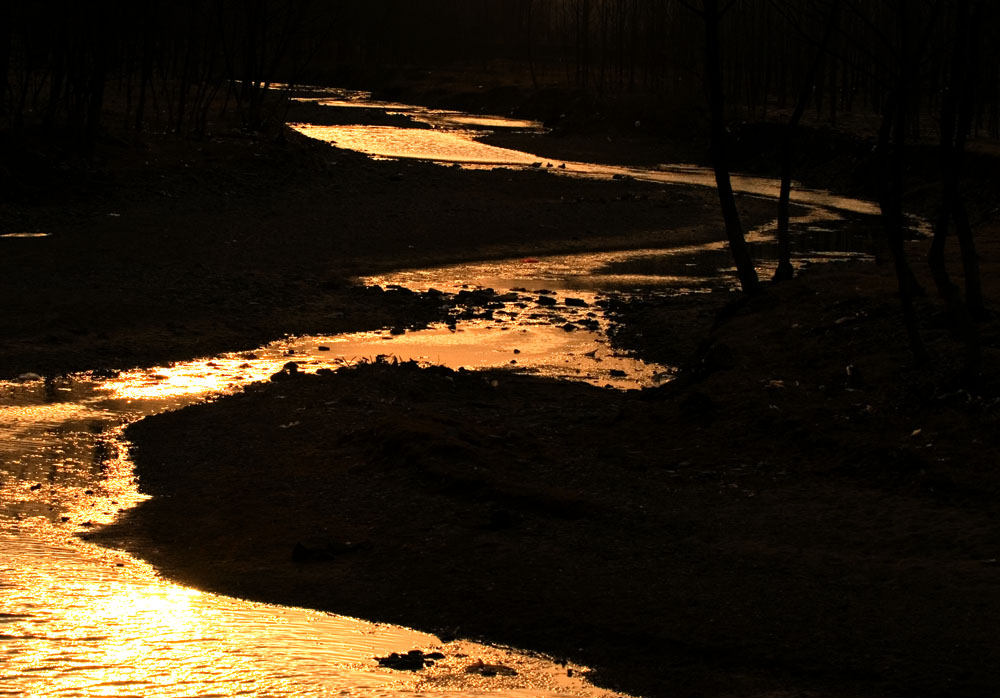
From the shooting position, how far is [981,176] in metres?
30.2

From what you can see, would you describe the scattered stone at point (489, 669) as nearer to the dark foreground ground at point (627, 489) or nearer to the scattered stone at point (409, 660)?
the scattered stone at point (409, 660)

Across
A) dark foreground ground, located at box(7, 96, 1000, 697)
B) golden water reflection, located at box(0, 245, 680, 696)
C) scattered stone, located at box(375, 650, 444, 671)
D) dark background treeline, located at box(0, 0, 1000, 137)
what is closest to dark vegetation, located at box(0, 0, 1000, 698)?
dark foreground ground, located at box(7, 96, 1000, 697)

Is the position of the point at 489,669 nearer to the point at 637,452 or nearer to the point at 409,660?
the point at 409,660

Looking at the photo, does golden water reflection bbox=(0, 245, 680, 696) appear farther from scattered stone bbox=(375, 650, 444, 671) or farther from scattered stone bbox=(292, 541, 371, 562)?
scattered stone bbox=(292, 541, 371, 562)

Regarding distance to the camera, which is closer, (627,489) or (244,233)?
(627,489)

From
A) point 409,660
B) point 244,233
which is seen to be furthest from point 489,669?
point 244,233

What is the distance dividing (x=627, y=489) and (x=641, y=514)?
54 centimetres

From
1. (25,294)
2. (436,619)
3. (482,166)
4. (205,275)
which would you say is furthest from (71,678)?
(482,166)

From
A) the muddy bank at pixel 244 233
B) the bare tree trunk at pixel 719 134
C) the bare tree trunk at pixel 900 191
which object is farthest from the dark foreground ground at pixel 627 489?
the bare tree trunk at pixel 719 134

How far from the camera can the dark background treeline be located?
51.7 ft

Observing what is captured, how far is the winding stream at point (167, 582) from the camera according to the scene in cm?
562

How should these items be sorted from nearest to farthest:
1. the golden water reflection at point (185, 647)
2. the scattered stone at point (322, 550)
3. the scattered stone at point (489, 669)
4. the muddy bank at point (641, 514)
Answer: the golden water reflection at point (185, 647), the scattered stone at point (489, 669), the muddy bank at point (641, 514), the scattered stone at point (322, 550)

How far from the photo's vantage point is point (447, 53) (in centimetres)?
11369

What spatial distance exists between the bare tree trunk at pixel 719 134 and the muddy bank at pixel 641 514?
3.68m
